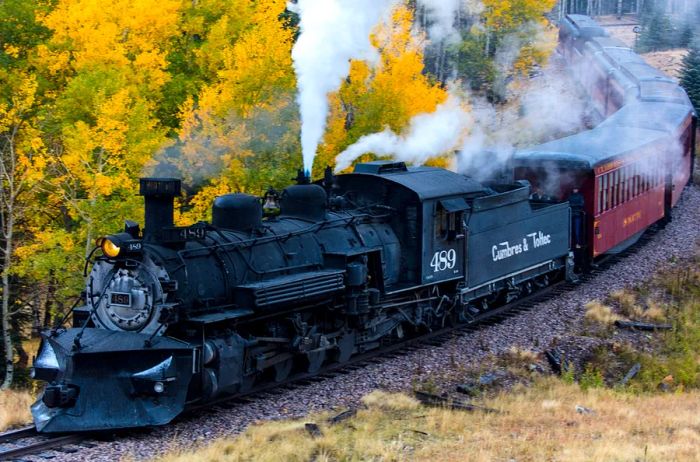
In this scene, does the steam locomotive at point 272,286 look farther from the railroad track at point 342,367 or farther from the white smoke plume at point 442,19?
the white smoke plume at point 442,19

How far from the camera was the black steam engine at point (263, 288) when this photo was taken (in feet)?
34.7

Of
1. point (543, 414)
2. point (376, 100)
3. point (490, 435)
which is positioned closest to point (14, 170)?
point (376, 100)

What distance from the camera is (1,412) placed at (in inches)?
453

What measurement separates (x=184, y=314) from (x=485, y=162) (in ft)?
41.6

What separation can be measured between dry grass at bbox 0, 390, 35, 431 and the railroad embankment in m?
Answer: 2.74

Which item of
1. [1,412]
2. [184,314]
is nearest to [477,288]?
[184,314]

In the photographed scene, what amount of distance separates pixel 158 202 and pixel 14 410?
137 inches

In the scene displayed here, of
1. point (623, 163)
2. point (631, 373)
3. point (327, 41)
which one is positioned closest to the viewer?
point (631, 373)

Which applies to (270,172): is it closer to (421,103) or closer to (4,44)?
(421,103)

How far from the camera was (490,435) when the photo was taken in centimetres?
1061

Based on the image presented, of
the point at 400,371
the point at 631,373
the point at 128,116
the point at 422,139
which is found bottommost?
the point at 631,373

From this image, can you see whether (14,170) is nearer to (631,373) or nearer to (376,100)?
(376,100)

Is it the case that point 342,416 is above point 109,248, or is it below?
below

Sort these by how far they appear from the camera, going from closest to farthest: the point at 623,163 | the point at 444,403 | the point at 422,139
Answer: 1. the point at 444,403
2. the point at 422,139
3. the point at 623,163
